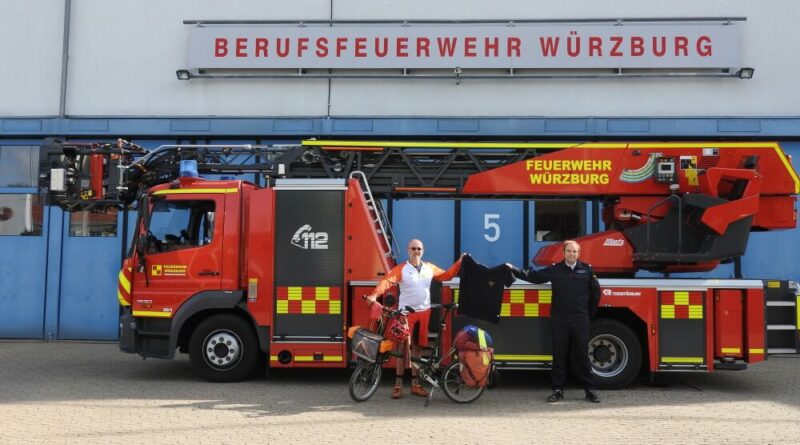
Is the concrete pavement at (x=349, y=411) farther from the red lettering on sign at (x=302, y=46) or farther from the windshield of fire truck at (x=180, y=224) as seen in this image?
the red lettering on sign at (x=302, y=46)

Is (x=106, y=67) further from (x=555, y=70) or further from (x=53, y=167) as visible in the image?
(x=555, y=70)

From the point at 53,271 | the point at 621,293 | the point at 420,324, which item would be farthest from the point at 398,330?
the point at 53,271

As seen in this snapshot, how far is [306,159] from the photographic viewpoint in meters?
9.22

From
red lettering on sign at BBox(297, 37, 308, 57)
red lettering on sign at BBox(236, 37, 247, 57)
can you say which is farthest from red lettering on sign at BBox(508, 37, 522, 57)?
red lettering on sign at BBox(236, 37, 247, 57)

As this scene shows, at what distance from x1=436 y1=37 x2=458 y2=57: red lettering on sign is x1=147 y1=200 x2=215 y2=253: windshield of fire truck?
6.38m

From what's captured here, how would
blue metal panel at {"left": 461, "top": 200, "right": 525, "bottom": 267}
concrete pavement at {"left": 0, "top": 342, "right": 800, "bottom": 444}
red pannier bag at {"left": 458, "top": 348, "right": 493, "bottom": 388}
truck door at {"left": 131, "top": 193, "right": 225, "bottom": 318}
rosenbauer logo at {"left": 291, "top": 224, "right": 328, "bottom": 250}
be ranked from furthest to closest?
blue metal panel at {"left": 461, "top": 200, "right": 525, "bottom": 267} < truck door at {"left": 131, "top": 193, "right": 225, "bottom": 318} < rosenbauer logo at {"left": 291, "top": 224, "right": 328, "bottom": 250} < red pannier bag at {"left": 458, "top": 348, "right": 493, "bottom": 388} < concrete pavement at {"left": 0, "top": 342, "right": 800, "bottom": 444}

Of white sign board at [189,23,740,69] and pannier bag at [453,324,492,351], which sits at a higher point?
white sign board at [189,23,740,69]

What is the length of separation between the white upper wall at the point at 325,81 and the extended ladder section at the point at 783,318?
552cm

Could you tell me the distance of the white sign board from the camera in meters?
13.4

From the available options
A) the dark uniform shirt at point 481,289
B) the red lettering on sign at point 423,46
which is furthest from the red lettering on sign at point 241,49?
the dark uniform shirt at point 481,289

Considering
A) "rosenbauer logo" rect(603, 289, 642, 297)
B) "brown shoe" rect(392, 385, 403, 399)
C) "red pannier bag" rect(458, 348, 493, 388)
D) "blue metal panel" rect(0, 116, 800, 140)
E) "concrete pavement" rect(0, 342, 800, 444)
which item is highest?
"blue metal panel" rect(0, 116, 800, 140)

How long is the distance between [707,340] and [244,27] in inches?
399

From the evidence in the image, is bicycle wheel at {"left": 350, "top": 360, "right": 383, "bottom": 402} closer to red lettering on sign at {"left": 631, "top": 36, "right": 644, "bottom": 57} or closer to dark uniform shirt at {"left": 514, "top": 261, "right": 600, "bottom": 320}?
dark uniform shirt at {"left": 514, "top": 261, "right": 600, "bottom": 320}

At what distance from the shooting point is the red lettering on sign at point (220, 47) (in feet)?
45.3
